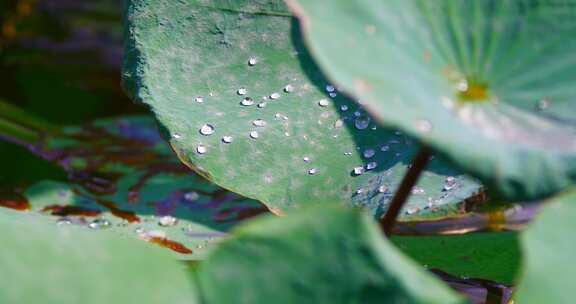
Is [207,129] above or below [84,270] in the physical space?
below

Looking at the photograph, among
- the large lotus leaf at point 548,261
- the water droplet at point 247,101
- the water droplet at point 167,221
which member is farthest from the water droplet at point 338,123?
the large lotus leaf at point 548,261

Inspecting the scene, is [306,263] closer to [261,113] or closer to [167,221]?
[261,113]

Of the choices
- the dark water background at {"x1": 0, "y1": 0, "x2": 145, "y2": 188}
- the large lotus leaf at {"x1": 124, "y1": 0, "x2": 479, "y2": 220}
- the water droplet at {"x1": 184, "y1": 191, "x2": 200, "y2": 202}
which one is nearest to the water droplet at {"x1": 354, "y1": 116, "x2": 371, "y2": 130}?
the large lotus leaf at {"x1": 124, "y1": 0, "x2": 479, "y2": 220}

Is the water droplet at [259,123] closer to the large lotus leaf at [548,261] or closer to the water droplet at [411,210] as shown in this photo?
the water droplet at [411,210]

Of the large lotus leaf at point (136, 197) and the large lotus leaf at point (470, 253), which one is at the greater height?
the large lotus leaf at point (470, 253)

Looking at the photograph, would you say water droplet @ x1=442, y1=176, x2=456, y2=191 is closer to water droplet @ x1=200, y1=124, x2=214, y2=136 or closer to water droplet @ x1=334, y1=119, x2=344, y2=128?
water droplet @ x1=334, y1=119, x2=344, y2=128

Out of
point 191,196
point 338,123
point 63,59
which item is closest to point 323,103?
point 338,123
